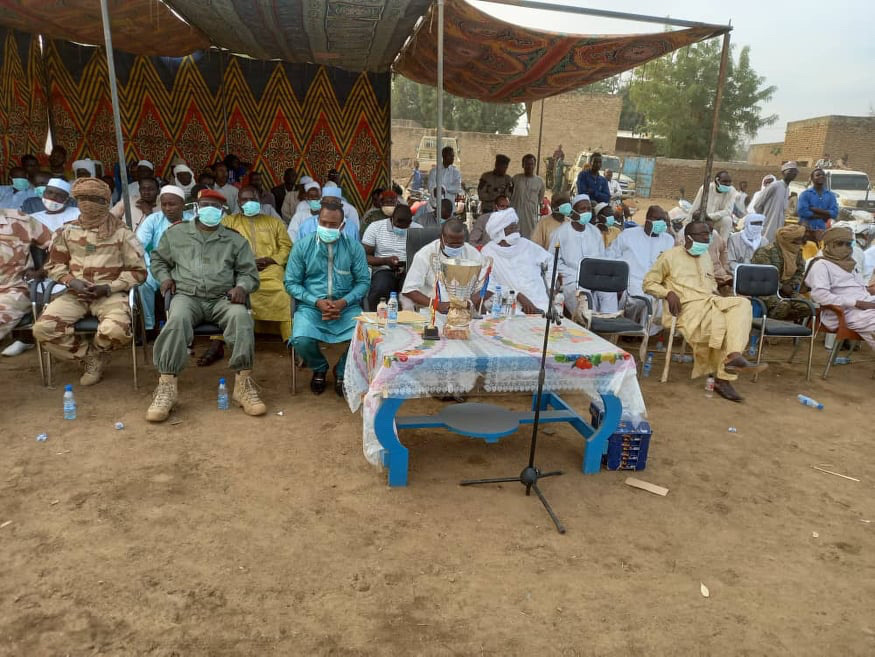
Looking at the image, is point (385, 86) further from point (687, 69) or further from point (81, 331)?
point (687, 69)

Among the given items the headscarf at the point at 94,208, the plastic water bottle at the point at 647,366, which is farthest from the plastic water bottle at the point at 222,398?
the plastic water bottle at the point at 647,366

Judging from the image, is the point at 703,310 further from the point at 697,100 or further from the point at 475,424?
the point at 697,100

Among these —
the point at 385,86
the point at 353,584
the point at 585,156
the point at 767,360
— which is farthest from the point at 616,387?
the point at 585,156

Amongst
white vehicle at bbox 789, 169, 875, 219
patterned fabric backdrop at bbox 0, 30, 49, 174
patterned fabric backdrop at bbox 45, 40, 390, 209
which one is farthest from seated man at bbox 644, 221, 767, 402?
white vehicle at bbox 789, 169, 875, 219

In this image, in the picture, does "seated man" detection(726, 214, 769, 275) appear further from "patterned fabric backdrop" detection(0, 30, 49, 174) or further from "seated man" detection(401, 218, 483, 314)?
"patterned fabric backdrop" detection(0, 30, 49, 174)

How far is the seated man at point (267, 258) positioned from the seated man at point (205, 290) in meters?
0.79

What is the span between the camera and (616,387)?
3.67m

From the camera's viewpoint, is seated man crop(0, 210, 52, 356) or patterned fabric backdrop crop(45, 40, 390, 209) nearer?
seated man crop(0, 210, 52, 356)

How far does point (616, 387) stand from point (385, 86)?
850 centimetres

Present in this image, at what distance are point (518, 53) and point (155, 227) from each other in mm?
4548

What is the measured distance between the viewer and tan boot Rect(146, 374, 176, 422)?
434cm

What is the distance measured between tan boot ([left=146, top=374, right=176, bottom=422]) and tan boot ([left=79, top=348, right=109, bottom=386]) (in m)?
0.86

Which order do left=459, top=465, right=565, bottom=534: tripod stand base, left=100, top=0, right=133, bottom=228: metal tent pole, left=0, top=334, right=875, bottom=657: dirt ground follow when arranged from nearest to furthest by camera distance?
1. left=0, top=334, right=875, bottom=657: dirt ground
2. left=459, top=465, right=565, bottom=534: tripod stand base
3. left=100, top=0, right=133, bottom=228: metal tent pole

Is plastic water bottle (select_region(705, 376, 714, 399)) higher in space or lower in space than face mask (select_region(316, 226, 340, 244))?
lower
